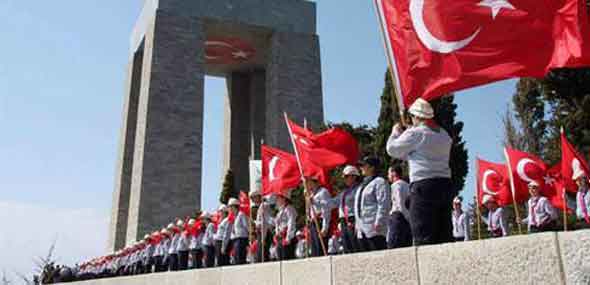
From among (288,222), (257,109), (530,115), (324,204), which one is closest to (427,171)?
(324,204)

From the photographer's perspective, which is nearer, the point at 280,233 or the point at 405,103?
the point at 405,103

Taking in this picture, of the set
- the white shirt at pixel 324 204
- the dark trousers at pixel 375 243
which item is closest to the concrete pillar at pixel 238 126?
the white shirt at pixel 324 204

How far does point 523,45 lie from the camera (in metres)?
4.08

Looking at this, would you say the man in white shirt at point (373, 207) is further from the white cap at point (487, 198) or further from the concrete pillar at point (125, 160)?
the concrete pillar at point (125, 160)

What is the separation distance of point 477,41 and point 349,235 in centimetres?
339

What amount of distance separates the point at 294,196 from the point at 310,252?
1458cm

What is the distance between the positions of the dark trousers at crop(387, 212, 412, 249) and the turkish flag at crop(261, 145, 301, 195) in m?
2.86

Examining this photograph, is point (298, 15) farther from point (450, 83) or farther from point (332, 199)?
point (450, 83)

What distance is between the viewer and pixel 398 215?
18.6 ft

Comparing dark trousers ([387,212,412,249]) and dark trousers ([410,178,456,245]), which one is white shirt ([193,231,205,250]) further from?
dark trousers ([410,178,456,245])

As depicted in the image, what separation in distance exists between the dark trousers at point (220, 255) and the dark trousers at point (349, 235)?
3287 millimetres

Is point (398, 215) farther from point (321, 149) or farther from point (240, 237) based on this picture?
point (240, 237)

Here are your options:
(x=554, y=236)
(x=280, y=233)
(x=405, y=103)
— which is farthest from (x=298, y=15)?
(x=554, y=236)

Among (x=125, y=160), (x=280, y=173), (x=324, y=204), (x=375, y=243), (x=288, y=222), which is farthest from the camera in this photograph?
(x=125, y=160)
